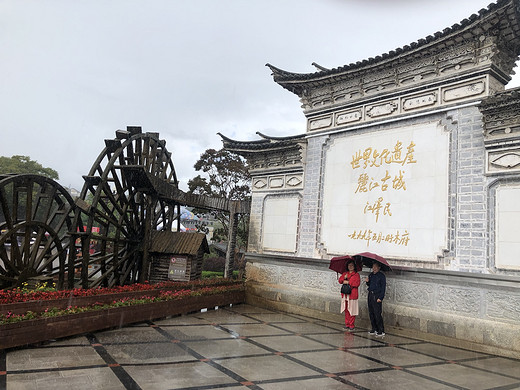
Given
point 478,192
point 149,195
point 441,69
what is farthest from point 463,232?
point 149,195

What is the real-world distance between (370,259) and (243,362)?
4.26m

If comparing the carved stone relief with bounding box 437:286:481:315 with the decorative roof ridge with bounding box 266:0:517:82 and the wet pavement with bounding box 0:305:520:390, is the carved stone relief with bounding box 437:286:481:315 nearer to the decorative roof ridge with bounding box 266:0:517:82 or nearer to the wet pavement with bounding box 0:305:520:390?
the wet pavement with bounding box 0:305:520:390

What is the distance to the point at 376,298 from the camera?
8.15 m

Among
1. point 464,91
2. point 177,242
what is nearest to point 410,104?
point 464,91

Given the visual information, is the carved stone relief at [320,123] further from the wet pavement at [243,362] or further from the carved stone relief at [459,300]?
the wet pavement at [243,362]

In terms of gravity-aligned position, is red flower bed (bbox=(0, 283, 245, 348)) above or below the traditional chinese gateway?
below

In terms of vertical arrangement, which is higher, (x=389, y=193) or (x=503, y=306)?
(x=389, y=193)

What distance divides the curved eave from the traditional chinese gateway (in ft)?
0.08

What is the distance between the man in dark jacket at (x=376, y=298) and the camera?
26.7 ft

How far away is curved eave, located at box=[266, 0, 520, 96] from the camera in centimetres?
734

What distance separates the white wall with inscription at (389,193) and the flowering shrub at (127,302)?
317 cm

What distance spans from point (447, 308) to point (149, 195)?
8492 millimetres

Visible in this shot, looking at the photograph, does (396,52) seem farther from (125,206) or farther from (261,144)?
(125,206)

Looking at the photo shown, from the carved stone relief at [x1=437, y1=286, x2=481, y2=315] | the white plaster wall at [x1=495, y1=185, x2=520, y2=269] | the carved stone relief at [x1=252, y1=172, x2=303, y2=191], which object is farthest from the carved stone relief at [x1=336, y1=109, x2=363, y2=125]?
the carved stone relief at [x1=437, y1=286, x2=481, y2=315]
